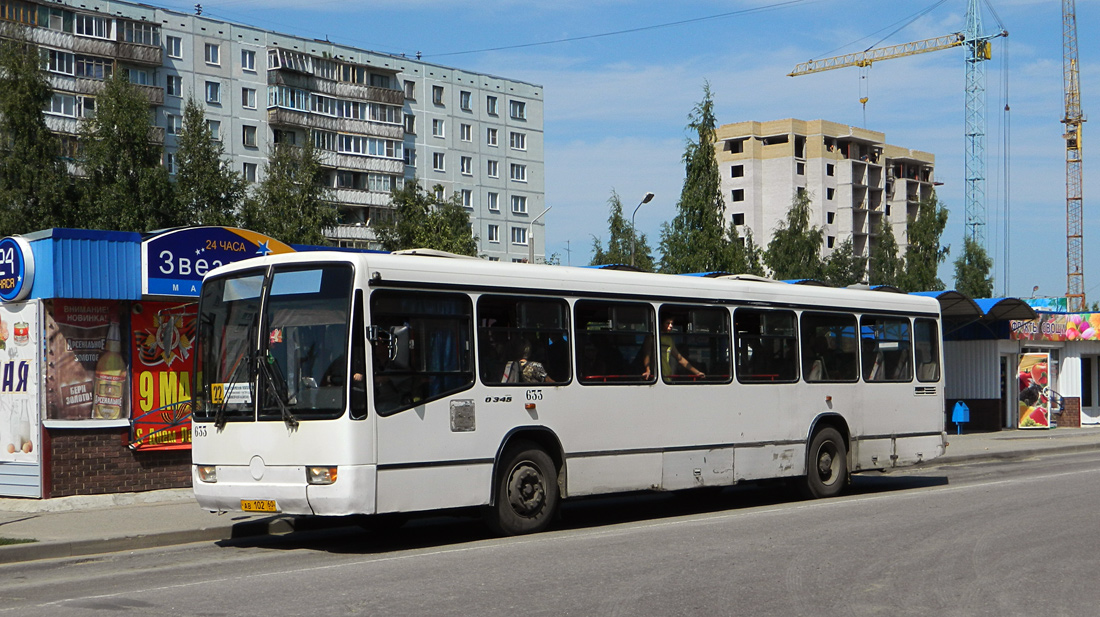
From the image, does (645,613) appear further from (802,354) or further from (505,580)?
(802,354)

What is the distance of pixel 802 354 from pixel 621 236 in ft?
155

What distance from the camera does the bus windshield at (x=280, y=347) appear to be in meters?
11.2

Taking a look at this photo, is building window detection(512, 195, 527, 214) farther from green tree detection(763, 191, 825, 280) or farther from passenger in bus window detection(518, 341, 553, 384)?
passenger in bus window detection(518, 341, 553, 384)

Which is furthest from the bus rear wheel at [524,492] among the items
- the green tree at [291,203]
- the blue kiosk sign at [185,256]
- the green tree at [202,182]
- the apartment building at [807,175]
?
the apartment building at [807,175]

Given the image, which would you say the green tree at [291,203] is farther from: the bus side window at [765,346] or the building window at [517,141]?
the building window at [517,141]

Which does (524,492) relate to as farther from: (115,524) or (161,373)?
(161,373)

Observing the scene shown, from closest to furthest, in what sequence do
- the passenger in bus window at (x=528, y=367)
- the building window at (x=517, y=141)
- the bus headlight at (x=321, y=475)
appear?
the bus headlight at (x=321, y=475) < the passenger in bus window at (x=528, y=367) < the building window at (x=517, y=141)

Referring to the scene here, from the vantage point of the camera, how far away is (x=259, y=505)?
37.3 feet

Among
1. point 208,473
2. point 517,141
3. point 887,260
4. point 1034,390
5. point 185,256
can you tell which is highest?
point 517,141

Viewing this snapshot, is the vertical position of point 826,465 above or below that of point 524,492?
Answer: below

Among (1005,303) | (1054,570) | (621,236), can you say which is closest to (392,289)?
(1054,570)

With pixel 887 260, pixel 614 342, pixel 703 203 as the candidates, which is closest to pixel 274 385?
pixel 614 342

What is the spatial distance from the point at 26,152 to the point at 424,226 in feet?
45.5

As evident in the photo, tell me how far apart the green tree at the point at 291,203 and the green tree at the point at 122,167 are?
3.69 m
